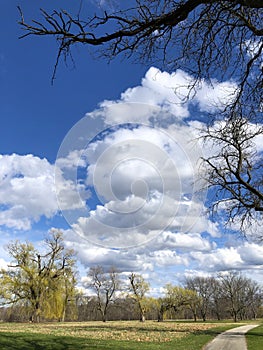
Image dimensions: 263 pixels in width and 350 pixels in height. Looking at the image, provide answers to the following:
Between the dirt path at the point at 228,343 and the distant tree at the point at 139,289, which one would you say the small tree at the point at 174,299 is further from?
the dirt path at the point at 228,343

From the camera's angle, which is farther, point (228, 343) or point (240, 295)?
point (240, 295)

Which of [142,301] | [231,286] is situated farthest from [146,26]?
[231,286]

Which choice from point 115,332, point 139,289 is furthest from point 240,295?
point 115,332

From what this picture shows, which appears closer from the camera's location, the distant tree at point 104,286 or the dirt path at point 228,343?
the dirt path at point 228,343

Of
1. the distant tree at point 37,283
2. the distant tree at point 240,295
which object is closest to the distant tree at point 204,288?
A: the distant tree at point 240,295

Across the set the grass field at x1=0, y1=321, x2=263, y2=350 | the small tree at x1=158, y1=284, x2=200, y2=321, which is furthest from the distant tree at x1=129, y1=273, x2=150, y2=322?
the grass field at x1=0, y1=321, x2=263, y2=350

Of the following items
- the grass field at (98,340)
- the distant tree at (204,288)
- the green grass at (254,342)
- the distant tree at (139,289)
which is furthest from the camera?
Result: the distant tree at (204,288)

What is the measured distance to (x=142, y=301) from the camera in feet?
214

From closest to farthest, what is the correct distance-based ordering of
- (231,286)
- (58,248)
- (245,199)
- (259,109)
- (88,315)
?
1. (259,109)
2. (245,199)
3. (58,248)
4. (231,286)
5. (88,315)

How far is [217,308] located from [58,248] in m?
67.9

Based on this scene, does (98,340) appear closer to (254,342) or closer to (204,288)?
(254,342)

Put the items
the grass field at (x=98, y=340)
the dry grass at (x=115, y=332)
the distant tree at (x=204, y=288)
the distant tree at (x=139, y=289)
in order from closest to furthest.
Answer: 1. the grass field at (x=98, y=340)
2. the dry grass at (x=115, y=332)
3. the distant tree at (x=139, y=289)
4. the distant tree at (x=204, y=288)

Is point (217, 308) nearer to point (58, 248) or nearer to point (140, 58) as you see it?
point (58, 248)

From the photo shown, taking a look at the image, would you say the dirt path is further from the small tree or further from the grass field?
the small tree
